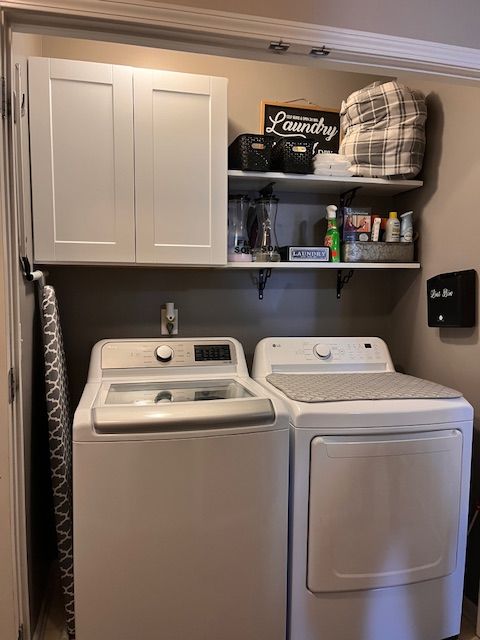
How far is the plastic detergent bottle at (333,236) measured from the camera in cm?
224

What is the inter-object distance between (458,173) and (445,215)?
0.60ft

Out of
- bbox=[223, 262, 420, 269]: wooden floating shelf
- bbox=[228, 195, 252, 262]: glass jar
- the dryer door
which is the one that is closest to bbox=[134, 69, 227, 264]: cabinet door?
bbox=[223, 262, 420, 269]: wooden floating shelf

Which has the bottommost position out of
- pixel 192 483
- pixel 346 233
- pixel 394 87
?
pixel 192 483

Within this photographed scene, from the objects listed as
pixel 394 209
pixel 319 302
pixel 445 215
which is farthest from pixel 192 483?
pixel 394 209

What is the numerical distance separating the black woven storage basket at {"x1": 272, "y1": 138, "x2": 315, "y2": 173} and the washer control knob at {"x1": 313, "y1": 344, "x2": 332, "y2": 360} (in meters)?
0.82

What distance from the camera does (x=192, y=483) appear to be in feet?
4.93

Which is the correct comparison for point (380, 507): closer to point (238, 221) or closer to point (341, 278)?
point (341, 278)

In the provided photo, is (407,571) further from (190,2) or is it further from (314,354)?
(190,2)

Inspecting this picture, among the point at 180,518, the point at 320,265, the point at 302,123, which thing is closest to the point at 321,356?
the point at 320,265

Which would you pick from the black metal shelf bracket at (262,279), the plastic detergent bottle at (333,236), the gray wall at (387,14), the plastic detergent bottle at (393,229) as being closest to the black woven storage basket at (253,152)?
the plastic detergent bottle at (333,236)

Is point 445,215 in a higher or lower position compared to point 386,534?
higher

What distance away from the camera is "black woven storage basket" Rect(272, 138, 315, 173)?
2.09 m

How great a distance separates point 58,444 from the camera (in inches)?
69.3

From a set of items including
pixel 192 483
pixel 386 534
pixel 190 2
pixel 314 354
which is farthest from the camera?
pixel 314 354
